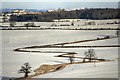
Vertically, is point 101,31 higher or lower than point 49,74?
higher

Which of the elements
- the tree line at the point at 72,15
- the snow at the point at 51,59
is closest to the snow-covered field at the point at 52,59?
the snow at the point at 51,59

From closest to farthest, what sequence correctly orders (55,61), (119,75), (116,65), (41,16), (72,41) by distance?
1. (119,75)
2. (116,65)
3. (55,61)
4. (72,41)
5. (41,16)

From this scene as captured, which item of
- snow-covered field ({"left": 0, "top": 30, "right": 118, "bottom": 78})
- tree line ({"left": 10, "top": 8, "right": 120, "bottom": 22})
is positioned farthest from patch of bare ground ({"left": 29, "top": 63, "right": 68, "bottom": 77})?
tree line ({"left": 10, "top": 8, "right": 120, "bottom": 22})

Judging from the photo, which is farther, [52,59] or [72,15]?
[72,15]

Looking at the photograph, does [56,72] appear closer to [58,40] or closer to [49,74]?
[49,74]

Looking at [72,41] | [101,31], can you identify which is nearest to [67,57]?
[72,41]

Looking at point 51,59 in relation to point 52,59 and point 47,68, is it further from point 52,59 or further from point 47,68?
point 47,68

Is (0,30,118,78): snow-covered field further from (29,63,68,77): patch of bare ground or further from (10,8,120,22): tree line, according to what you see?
(10,8,120,22): tree line

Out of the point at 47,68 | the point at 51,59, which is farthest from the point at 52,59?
the point at 47,68

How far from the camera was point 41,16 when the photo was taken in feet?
43.5

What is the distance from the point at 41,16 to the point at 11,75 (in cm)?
895

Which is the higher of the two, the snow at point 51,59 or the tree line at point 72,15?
the tree line at point 72,15

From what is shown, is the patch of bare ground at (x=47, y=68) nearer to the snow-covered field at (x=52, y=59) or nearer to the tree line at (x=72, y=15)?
the snow-covered field at (x=52, y=59)

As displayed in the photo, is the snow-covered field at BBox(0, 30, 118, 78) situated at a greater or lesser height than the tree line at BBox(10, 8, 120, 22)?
lesser
